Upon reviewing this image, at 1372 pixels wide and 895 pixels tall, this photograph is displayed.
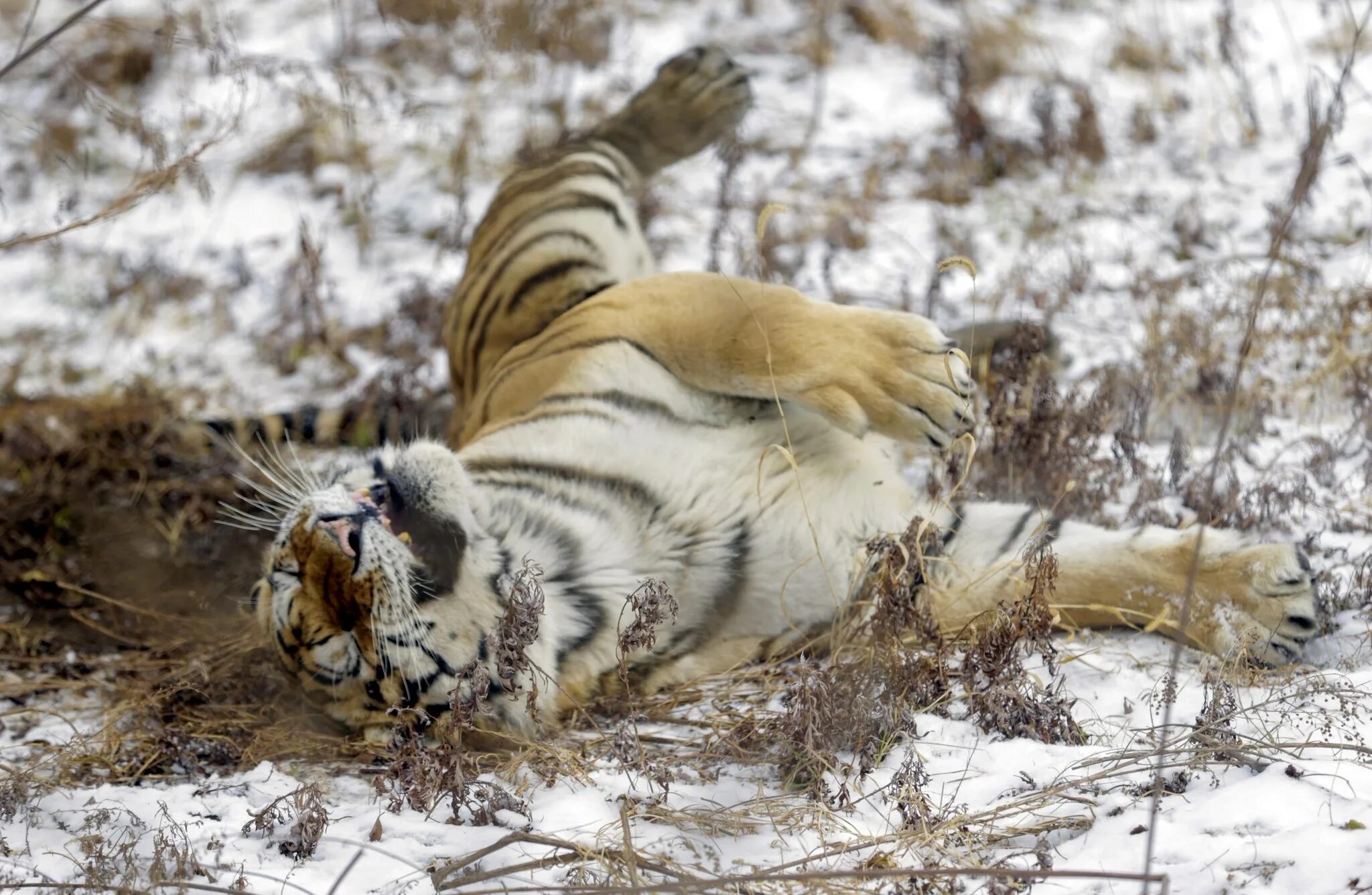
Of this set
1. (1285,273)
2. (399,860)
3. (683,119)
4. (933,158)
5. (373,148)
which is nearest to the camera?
(399,860)

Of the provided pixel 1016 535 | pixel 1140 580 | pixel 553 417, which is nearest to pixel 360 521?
pixel 553 417

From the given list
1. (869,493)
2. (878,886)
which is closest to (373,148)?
(869,493)

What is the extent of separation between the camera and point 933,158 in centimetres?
492

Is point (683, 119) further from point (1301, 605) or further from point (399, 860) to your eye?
point (399, 860)

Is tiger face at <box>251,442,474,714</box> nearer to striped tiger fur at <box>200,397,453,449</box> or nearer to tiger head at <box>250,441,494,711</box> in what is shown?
tiger head at <box>250,441,494,711</box>

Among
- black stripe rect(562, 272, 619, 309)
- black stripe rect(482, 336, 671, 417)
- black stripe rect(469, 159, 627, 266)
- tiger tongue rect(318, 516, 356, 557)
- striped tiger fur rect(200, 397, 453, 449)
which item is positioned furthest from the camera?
striped tiger fur rect(200, 397, 453, 449)

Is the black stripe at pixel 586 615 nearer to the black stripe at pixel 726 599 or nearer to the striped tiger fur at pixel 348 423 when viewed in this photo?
the black stripe at pixel 726 599

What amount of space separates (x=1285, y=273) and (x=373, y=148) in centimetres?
361

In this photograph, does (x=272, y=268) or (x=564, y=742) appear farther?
(x=272, y=268)

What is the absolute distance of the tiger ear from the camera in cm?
251

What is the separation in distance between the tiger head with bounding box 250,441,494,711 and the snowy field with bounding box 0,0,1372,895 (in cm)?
18

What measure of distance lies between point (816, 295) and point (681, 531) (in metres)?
1.82

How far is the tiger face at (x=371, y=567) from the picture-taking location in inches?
87.3

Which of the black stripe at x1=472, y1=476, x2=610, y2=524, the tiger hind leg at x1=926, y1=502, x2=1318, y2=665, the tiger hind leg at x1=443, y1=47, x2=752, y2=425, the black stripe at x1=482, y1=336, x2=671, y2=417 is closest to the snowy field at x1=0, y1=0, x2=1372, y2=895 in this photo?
the tiger hind leg at x1=926, y1=502, x2=1318, y2=665
